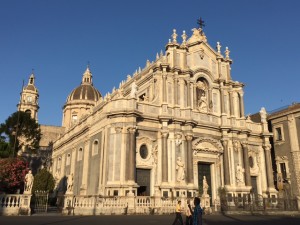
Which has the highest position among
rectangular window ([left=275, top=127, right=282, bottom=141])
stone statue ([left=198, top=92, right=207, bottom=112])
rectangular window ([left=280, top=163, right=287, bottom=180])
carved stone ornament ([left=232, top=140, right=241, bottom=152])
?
stone statue ([left=198, top=92, right=207, bottom=112])

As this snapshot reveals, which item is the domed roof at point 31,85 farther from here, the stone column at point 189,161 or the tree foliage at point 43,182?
the stone column at point 189,161

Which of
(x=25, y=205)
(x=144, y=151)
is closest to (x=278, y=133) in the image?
(x=144, y=151)

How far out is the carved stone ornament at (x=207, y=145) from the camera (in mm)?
30778

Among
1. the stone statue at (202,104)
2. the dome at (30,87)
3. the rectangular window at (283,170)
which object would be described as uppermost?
the dome at (30,87)

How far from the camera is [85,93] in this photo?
Answer: 63938 mm

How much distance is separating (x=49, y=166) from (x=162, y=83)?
96.8ft

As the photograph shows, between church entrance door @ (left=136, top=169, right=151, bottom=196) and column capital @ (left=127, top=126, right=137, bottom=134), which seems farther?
church entrance door @ (left=136, top=169, right=151, bottom=196)

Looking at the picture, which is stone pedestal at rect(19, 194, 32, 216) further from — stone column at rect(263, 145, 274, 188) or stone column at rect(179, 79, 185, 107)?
stone column at rect(263, 145, 274, 188)

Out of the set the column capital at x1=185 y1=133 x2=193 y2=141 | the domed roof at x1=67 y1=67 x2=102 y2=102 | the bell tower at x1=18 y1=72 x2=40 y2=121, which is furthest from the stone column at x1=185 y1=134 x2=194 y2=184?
the bell tower at x1=18 y1=72 x2=40 y2=121

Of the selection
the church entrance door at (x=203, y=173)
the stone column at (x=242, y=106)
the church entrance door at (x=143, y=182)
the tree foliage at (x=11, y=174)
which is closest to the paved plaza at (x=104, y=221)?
the church entrance door at (x=143, y=182)

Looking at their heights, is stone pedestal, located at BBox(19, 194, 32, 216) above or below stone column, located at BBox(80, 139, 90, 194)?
below

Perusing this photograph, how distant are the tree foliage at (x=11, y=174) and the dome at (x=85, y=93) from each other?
1398 inches

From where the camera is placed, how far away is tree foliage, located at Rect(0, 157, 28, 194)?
26.8 m

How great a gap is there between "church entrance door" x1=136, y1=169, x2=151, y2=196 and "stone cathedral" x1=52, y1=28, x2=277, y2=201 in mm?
87
